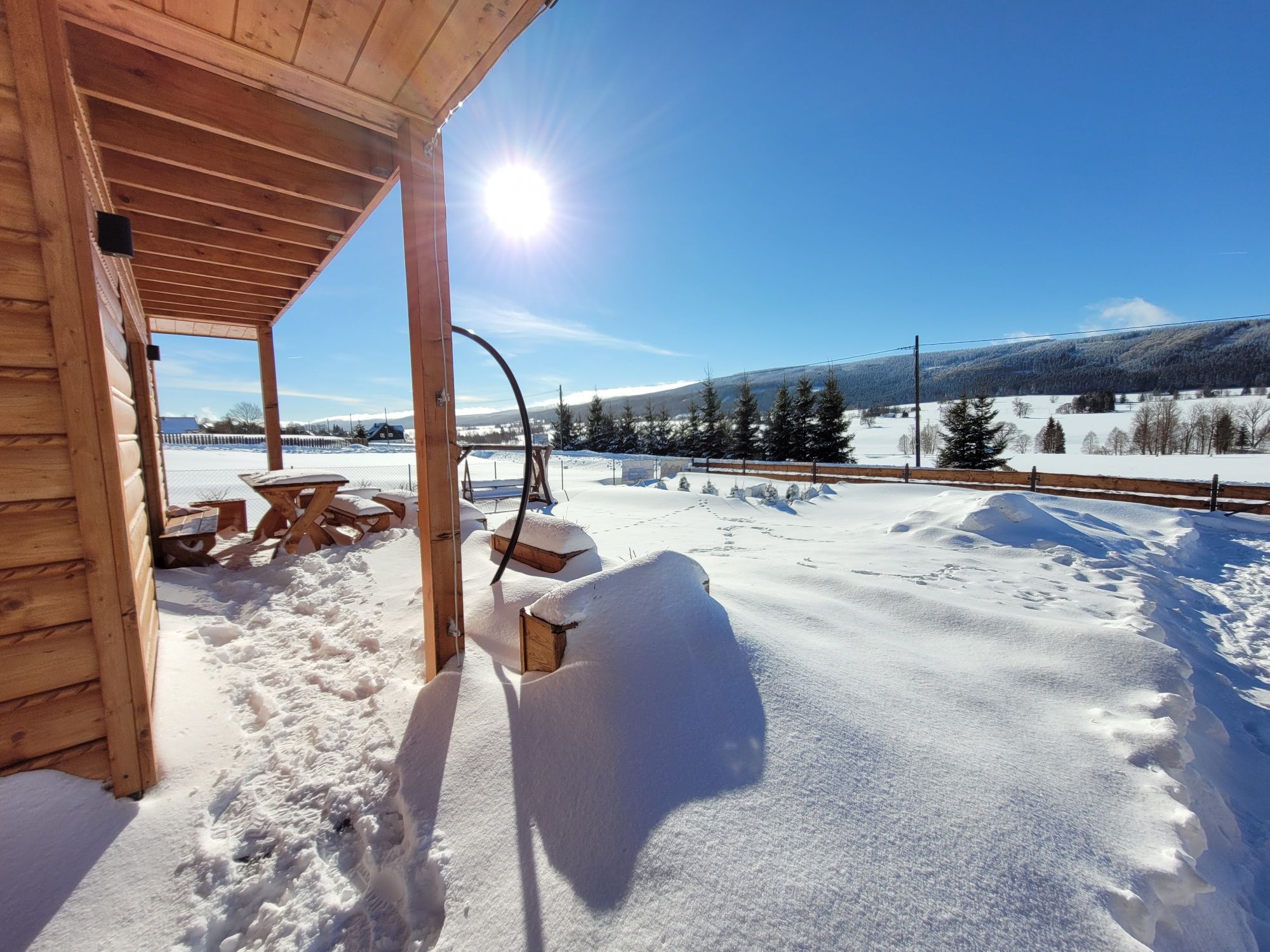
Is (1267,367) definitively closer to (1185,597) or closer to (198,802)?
(1185,597)

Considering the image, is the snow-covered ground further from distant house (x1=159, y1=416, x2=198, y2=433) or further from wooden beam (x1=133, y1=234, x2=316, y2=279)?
distant house (x1=159, y1=416, x2=198, y2=433)

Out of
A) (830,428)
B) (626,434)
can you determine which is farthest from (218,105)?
(626,434)

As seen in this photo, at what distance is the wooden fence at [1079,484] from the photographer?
311 inches

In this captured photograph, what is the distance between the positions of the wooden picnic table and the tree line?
18.9 m

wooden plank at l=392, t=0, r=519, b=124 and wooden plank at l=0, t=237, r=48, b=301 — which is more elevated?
wooden plank at l=392, t=0, r=519, b=124

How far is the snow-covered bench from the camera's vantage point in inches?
125

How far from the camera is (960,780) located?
1.46 metres

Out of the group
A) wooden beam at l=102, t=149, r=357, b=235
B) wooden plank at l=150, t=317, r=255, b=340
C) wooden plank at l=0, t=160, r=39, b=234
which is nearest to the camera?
wooden plank at l=0, t=160, r=39, b=234

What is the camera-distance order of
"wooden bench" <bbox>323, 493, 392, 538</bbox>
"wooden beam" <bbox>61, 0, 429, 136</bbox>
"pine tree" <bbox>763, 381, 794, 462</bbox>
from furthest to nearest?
"pine tree" <bbox>763, 381, 794, 462</bbox>
"wooden bench" <bbox>323, 493, 392, 538</bbox>
"wooden beam" <bbox>61, 0, 429, 136</bbox>

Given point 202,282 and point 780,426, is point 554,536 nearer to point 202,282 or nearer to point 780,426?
point 202,282

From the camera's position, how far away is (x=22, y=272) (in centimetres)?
137

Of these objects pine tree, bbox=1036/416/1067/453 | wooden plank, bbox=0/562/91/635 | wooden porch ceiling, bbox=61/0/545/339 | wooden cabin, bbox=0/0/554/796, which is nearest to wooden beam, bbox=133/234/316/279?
wooden porch ceiling, bbox=61/0/545/339

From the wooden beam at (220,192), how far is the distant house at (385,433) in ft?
143

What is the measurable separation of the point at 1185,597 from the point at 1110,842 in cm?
449
